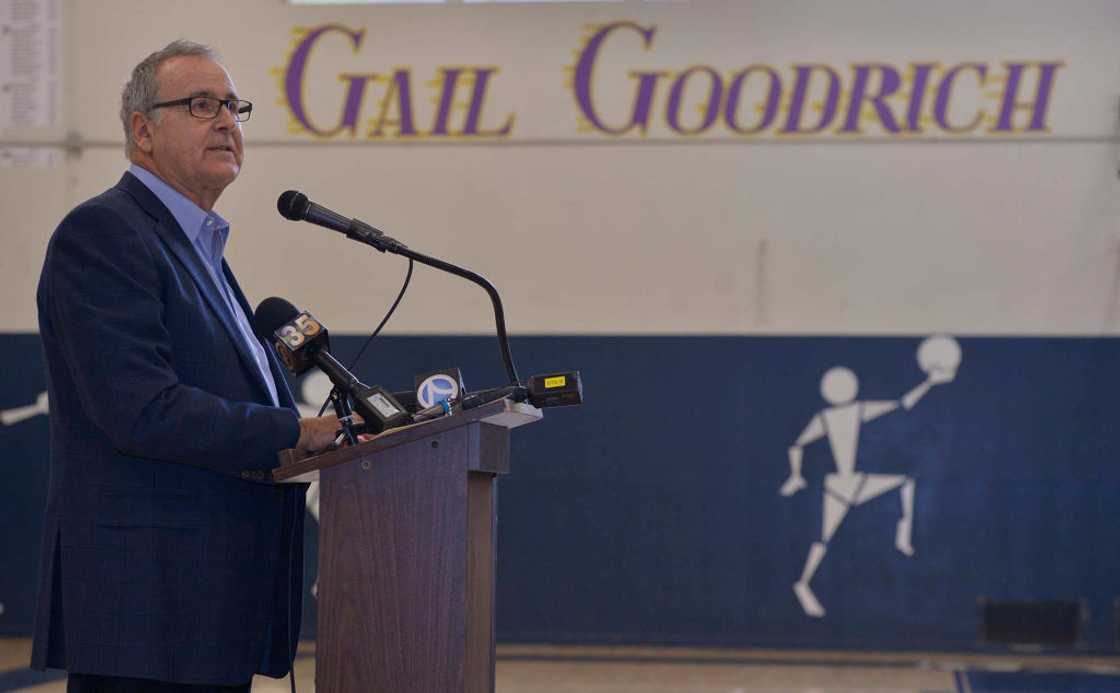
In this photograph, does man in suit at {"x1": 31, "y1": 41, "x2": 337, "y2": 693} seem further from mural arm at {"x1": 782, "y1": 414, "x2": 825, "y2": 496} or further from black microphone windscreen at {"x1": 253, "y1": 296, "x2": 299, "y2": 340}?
mural arm at {"x1": 782, "y1": 414, "x2": 825, "y2": 496}

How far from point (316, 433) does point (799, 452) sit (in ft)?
13.3

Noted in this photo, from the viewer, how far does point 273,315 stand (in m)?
2.18

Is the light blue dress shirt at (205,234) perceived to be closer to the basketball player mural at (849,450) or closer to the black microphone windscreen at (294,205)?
the black microphone windscreen at (294,205)

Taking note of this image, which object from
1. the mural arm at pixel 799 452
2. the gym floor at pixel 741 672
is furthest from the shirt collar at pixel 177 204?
the mural arm at pixel 799 452

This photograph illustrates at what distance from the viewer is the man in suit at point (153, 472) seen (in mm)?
1931

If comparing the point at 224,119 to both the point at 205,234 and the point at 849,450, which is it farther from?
the point at 849,450

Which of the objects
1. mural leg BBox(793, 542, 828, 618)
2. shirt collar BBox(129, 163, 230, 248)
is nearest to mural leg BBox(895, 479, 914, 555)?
mural leg BBox(793, 542, 828, 618)

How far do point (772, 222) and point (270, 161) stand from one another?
2.24 m

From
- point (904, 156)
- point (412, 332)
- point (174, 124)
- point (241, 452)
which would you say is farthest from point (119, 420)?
point (904, 156)

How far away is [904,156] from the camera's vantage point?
19.0 ft

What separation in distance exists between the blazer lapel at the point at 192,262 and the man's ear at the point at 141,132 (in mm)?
67

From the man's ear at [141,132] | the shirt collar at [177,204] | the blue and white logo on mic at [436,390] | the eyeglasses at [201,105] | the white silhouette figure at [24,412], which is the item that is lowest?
the white silhouette figure at [24,412]

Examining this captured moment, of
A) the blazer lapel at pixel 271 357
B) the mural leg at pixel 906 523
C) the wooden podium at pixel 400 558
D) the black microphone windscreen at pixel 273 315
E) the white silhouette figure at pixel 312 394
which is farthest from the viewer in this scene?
the white silhouette figure at pixel 312 394

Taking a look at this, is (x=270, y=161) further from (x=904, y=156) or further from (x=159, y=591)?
(x=159, y=591)
